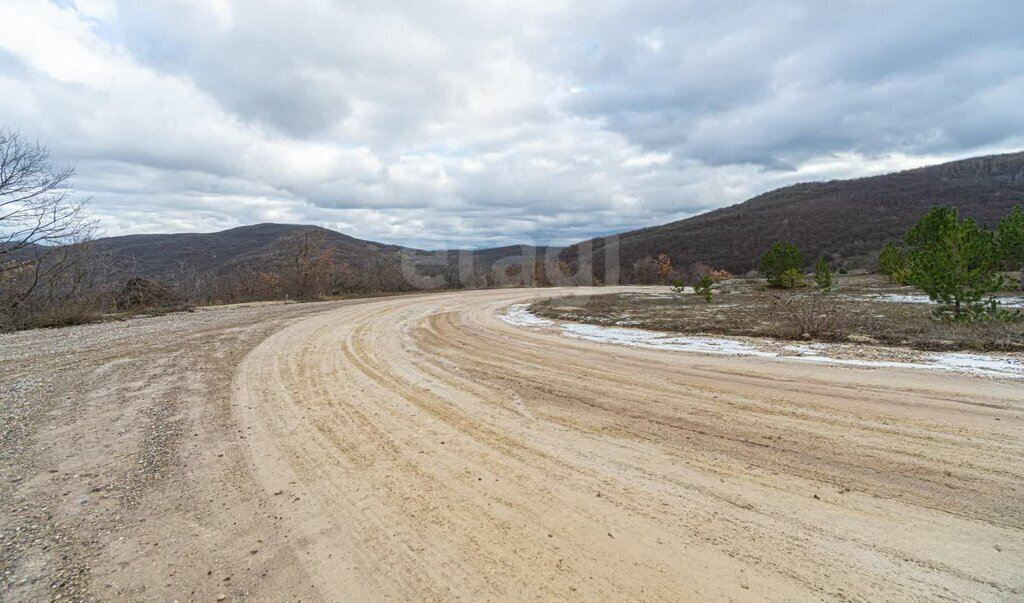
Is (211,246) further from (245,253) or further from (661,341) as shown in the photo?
(661,341)

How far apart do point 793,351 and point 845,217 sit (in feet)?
240

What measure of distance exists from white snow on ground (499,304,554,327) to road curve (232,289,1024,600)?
684 cm

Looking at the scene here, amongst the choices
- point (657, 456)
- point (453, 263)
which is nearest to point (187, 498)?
point (657, 456)

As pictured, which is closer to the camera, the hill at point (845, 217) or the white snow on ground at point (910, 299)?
the white snow on ground at point (910, 299)

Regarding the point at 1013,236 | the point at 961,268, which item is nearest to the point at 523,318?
the point at 961,268

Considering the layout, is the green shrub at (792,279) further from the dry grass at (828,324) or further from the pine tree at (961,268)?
the pine tree at (961,268)

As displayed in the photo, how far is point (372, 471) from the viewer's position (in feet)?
13.0

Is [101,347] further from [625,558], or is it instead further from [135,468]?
[625,558]

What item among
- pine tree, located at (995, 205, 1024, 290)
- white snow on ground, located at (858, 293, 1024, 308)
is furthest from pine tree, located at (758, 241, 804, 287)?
pine tree, located at (995, 205, 1024, 290)

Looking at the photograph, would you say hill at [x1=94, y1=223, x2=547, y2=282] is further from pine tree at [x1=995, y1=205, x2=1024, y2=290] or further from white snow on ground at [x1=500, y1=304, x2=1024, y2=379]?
pine tree at [x1=995, y1=205, x2=1024, y2=290]

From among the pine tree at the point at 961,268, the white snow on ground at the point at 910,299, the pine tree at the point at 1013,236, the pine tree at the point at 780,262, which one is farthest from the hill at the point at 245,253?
the pine tree at the point at 1013,236

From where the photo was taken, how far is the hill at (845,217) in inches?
2196

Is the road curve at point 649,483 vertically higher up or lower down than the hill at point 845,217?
lower down

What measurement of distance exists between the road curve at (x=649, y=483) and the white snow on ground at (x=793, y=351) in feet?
2.38
